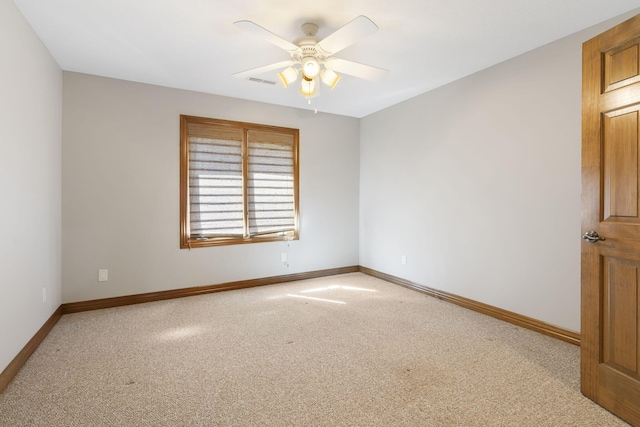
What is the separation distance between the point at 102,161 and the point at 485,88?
4206 millimetres

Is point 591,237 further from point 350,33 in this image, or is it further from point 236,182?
point 236,182

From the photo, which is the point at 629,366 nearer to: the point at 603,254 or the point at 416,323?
the point at 603,254

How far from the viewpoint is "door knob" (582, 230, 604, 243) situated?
184 cm

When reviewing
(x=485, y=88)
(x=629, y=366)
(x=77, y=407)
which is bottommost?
(x=77, y=407)

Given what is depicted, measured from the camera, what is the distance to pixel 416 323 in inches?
122

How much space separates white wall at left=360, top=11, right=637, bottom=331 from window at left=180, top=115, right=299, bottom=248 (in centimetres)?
146

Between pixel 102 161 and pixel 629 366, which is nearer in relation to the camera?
pixel 629 366

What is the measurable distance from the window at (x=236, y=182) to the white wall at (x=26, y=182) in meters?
1.25

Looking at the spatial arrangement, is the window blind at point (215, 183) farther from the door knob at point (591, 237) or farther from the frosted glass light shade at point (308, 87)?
the door knob at point (591, 237)

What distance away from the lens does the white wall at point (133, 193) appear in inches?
136

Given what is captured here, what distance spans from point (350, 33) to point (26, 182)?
8.69ft

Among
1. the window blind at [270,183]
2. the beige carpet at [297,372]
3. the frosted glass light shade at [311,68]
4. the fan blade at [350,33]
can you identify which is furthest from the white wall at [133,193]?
the fan blade at [350,33]

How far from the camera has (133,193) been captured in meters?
3.71

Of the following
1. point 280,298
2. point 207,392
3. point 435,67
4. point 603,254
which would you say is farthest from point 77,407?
point 435,67
